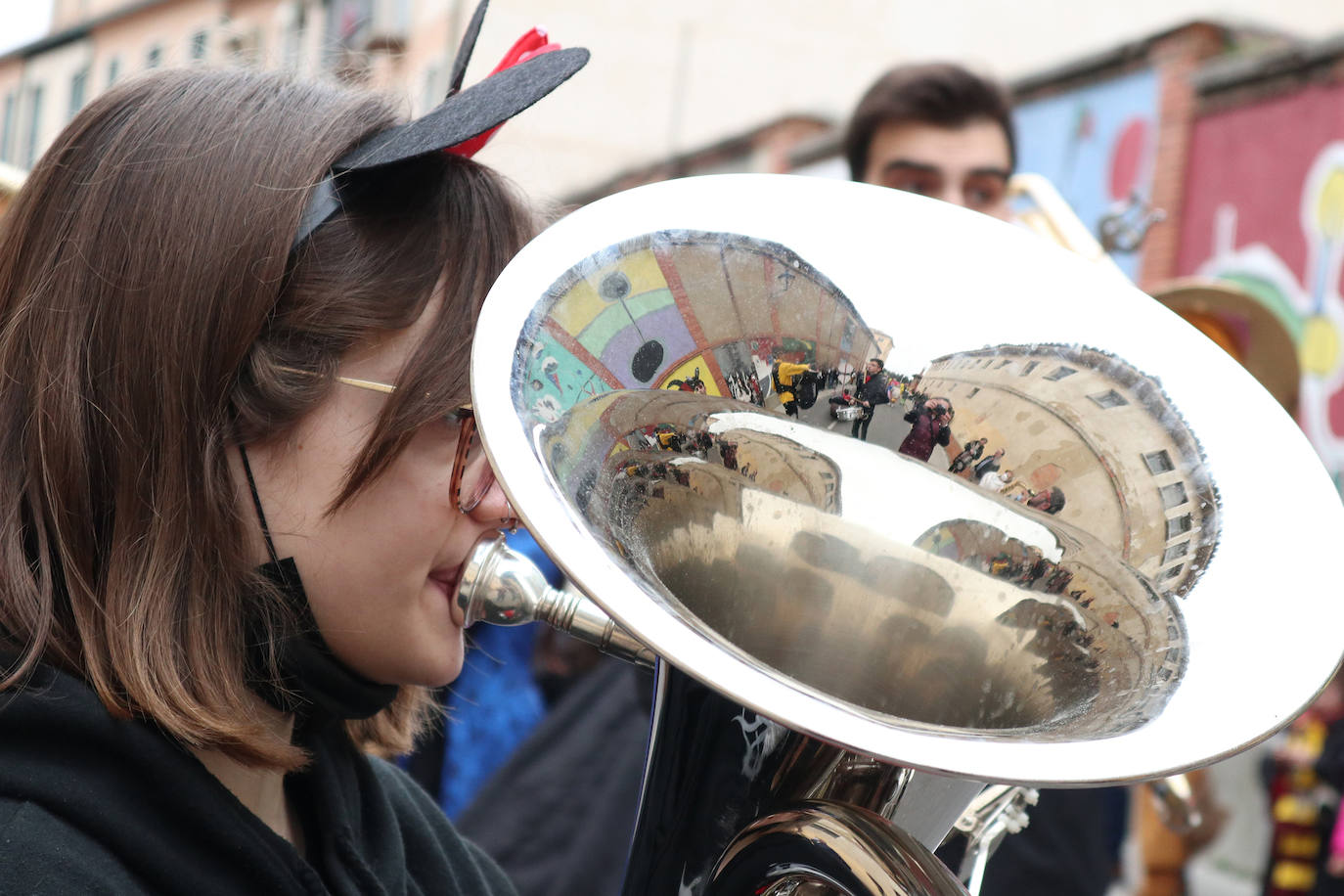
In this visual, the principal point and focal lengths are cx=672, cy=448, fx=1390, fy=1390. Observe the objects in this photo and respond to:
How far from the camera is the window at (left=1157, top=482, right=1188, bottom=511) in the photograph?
112 cm

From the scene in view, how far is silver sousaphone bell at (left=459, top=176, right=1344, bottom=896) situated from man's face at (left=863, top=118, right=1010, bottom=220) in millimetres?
1518

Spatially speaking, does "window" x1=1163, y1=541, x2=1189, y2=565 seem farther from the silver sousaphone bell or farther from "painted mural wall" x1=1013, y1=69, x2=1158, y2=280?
"painted mural wall" x1=1013, y1=69, x2=1158, y2=280

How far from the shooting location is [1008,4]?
402 inches

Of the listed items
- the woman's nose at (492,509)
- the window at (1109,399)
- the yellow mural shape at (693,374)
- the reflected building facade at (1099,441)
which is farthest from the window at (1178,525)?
the woman's nose at (492,509)

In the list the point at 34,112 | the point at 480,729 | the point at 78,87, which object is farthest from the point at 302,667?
the point at 34,112

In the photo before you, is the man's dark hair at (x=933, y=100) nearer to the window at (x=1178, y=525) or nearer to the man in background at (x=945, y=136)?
the man in background at (x=945, y=136)

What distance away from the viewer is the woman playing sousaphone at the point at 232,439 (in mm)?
1091

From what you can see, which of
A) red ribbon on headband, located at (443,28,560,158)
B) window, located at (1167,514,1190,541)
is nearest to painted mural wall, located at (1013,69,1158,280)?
red ribbon on headband, located at (443,28,560,158)

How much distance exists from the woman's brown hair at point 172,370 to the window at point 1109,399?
536 mm

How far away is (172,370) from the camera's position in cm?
113

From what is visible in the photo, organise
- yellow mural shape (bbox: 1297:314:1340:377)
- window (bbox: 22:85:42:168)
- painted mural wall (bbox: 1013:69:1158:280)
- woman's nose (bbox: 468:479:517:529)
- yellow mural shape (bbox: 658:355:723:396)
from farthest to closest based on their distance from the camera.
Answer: painted mural wall (bbox: 1013:69:1158:280), yellow mural shape (bbox: 1297:314:1340:377), window (bbox: 22:85:42:168), woman's nose (bbox: 468:479:517:529), yellow mural shape (bbox: 658:355:723:396)

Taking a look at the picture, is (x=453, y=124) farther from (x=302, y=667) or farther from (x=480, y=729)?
(x=480, y=729)

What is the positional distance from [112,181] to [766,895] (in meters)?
0.78

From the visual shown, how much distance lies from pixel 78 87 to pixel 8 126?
0.46 meters
